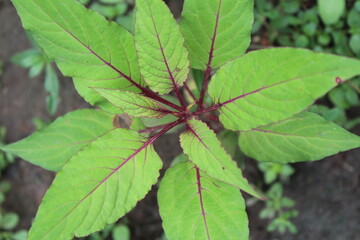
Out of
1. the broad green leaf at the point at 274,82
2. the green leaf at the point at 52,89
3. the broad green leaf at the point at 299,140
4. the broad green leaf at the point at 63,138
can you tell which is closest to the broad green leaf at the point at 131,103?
the broad green leaf at the point at 274,82

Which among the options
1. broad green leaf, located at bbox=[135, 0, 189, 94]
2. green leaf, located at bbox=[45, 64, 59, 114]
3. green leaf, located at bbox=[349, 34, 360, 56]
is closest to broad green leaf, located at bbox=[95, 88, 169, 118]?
broad green leaf, located at bbox=[135, 0, 189, 94]

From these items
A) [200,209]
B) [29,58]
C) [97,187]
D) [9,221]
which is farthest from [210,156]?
[9,221]

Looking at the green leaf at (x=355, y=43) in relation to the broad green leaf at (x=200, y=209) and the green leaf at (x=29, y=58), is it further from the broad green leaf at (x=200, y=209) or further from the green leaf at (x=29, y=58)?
the green leaf at (x=29, y=58)

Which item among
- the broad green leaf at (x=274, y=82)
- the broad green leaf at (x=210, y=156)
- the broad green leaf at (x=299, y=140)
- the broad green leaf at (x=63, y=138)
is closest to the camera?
the broad green leaf at (x=274, y=82)

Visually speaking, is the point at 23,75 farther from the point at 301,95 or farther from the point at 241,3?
the point at 301,95

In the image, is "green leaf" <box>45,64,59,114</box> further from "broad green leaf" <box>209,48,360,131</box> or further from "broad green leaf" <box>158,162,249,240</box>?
"broad green leaf" <box>209,48,360,131</box>

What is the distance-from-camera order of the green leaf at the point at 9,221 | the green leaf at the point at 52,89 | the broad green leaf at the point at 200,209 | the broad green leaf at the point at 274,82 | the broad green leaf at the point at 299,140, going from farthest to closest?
1. the green leaf at the point at 9,221
2. the green leaf at the point at 52,89
3. the broad green leaf at the point at 299,140
4. the broad green leaf at the point at 200,209
5. the broad green leaf at the point at 274,82

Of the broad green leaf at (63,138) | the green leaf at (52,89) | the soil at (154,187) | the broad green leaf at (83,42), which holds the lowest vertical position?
the soil at (154,187)
